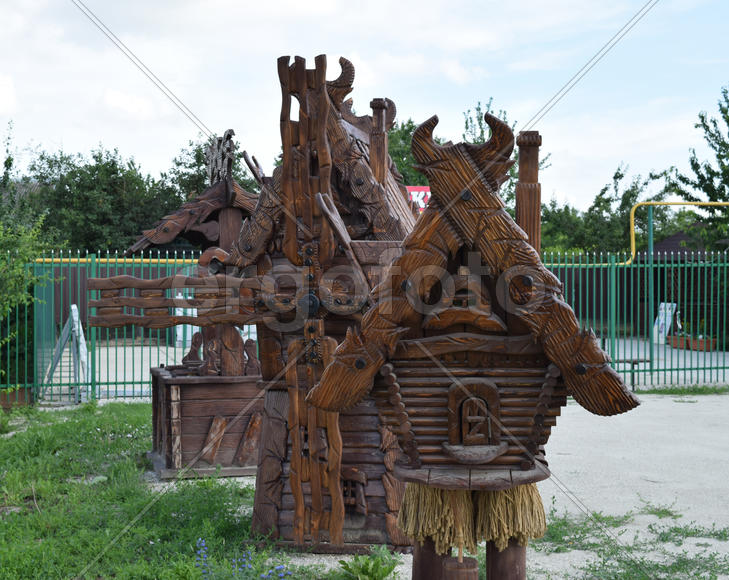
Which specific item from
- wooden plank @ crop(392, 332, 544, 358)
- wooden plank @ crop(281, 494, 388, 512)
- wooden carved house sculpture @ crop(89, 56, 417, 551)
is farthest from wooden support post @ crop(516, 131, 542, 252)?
wooden plank @ crop(281, 494, 388, 512)

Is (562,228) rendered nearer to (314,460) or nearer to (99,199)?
(99,199)

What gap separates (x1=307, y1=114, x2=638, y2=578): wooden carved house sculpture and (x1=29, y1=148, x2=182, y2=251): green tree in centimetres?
2402

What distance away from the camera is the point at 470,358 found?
8.84 ft

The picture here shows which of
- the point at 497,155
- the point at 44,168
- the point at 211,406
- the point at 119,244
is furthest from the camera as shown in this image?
the point at 44,168

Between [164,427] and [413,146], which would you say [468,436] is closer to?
[413,146]

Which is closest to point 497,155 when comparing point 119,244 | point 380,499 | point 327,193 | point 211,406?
point 327,193

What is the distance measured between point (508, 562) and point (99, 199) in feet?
83.2

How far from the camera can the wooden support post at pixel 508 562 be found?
2.77 meters

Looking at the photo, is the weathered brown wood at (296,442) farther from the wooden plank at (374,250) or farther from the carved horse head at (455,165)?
the carved horse head at (455,165)

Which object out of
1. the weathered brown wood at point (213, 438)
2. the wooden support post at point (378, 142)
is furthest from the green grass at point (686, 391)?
the wooden support post at point (378, 142)

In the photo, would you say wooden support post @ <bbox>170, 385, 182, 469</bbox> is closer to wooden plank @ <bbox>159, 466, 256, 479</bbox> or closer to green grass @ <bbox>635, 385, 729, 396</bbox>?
wooden plank @ <bbox>159, 466, 256, 479</bbox>

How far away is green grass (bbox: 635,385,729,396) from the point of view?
13.0m

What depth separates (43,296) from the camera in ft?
38.5

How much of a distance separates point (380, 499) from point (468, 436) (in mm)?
2419
